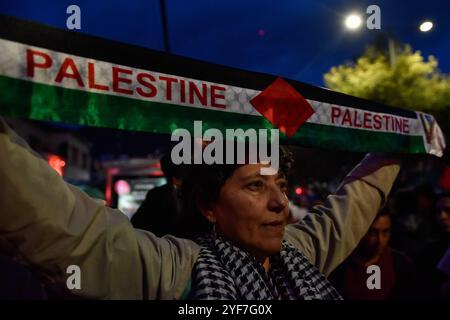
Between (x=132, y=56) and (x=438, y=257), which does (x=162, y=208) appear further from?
(x=438, y=257)

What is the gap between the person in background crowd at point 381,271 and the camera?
299 cm

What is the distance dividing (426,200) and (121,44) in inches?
222

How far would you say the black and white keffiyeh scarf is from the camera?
1.62 m

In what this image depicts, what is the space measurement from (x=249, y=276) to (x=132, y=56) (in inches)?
41.0

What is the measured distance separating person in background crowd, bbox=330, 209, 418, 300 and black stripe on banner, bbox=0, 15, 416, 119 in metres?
1.42

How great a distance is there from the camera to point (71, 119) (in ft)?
4.95

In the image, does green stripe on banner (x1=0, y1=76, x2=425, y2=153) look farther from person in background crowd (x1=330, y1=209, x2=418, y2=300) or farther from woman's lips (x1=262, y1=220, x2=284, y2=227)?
person in background crowd (x1=330, y1=209, x2=418, y2=300)

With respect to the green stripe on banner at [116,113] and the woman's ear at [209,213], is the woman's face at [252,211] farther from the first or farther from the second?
the green stripe on banner at [116,113]

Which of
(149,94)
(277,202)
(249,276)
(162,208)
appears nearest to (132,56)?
(149,94)

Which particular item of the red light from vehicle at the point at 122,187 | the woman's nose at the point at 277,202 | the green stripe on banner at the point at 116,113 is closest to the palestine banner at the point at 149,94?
the green stripe on banner at the point at 116,113

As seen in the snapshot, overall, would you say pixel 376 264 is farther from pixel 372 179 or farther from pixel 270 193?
pixel 270 193

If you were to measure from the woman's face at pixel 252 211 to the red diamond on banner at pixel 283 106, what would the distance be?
0.26m

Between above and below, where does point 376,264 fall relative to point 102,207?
below
